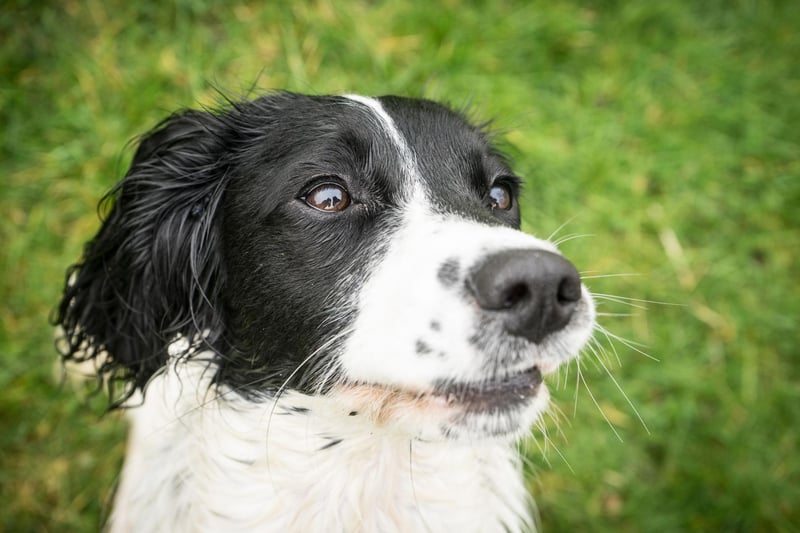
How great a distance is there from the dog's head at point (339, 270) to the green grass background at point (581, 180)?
5.13ft

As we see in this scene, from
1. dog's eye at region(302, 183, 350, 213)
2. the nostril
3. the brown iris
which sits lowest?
the nostril

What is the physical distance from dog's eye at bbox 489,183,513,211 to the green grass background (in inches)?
56.2

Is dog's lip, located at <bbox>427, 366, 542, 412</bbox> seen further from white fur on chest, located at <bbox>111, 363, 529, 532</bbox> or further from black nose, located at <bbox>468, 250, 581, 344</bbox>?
white fur on chest, located at <bbox>111, 363, 529, 532</bbox>

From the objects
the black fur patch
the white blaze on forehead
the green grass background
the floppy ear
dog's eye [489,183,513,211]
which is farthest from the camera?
the green grass background

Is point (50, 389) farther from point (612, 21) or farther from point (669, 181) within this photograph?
point (612, 21)

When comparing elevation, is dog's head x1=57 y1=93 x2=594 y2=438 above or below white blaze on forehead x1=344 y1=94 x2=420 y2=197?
below

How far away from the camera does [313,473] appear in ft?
7.10

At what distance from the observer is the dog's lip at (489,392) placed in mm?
1717

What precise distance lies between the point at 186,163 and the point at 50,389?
2.05m

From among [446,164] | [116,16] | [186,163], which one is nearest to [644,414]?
[446,164]

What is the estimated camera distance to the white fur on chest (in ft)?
7.01

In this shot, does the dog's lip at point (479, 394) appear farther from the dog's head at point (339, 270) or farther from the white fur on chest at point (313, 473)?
the white fur on chest at point (313, 473)

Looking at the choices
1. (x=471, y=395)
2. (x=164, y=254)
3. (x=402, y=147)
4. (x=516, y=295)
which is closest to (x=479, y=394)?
(x=471, y=395)

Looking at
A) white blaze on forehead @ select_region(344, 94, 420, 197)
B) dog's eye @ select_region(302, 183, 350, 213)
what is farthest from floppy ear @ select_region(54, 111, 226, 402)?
white blaze on forehead @ select_region(344, 94, 420, 197)
